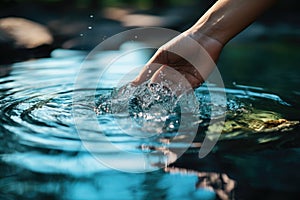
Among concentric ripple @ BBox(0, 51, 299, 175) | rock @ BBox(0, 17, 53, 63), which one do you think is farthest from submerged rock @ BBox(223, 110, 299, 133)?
rock @ BBox(0, 17, 53, 63)

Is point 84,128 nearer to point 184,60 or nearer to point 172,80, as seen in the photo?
point 172,80

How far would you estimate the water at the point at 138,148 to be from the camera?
165cm

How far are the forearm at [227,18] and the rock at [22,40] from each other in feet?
8.21

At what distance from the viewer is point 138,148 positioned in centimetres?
200

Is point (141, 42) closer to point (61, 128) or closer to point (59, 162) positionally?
point (61, 128)

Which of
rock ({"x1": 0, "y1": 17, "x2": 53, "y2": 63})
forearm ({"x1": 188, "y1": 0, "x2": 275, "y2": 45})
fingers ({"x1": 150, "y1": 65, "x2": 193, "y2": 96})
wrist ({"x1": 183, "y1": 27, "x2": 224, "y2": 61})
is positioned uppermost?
rock ({"x1": 0, "y1": 17, "x2": 53, "y2": 63})

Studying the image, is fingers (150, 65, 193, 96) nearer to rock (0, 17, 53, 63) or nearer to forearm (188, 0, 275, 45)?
forearm (188, 0, 275, 45)

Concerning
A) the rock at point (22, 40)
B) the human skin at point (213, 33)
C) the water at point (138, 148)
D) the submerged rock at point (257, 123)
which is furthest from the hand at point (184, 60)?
the rock at point (22, 40)

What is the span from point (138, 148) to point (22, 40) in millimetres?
3836

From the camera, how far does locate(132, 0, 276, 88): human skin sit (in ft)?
8.32

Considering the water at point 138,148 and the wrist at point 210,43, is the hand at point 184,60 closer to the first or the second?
the wrist at point 210,43

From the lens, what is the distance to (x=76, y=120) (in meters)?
2.34

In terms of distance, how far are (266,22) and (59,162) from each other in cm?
692

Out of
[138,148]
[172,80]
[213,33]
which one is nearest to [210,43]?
[213,33]
